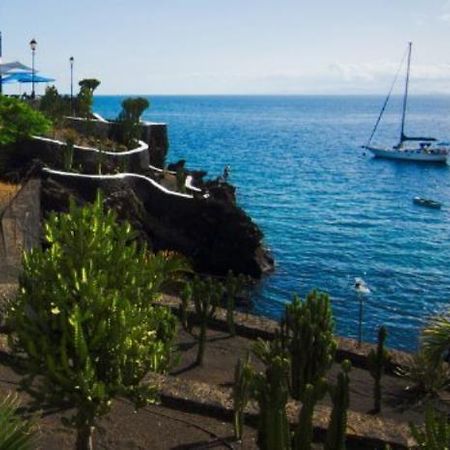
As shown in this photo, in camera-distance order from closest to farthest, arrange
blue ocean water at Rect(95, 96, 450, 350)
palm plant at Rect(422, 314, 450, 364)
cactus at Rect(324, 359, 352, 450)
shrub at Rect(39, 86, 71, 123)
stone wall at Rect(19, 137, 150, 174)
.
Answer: cactus at Rect(324, 359, 352, 450) → palm plant at Rect(422, 314, 450, 364) → stone wall at Rect(19, 137, 150, 174) → blue ocean water at Rect(95, 96, 450, 350) → shrub at Rect(39, 86, 71, 123)

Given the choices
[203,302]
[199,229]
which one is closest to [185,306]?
[203,302]

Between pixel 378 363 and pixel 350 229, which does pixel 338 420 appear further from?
pixel 350 229

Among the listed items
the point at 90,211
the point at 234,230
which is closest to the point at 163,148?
the point at 234,230

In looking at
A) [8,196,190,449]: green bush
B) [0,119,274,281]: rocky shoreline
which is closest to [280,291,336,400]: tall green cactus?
[8,196,190,449]: green bush

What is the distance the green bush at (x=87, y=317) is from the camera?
659 cm

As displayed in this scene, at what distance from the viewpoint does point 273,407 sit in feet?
22.8

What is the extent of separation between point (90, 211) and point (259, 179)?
5985cm

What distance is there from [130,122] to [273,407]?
27.8 metres

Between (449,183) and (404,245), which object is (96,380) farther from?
(449,183)

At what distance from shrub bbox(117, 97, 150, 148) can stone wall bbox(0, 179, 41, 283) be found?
12315 mm

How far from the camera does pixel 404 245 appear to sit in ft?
131

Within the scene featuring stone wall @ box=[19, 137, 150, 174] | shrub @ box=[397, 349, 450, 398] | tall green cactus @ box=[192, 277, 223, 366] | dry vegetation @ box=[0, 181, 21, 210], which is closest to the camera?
shrub @ box=[397, 349, 450, 398]

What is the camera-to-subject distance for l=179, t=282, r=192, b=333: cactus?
14281 mm

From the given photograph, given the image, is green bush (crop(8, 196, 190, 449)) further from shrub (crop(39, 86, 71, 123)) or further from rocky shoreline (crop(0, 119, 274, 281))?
shrub (crop(39, 86, 71, 123))
